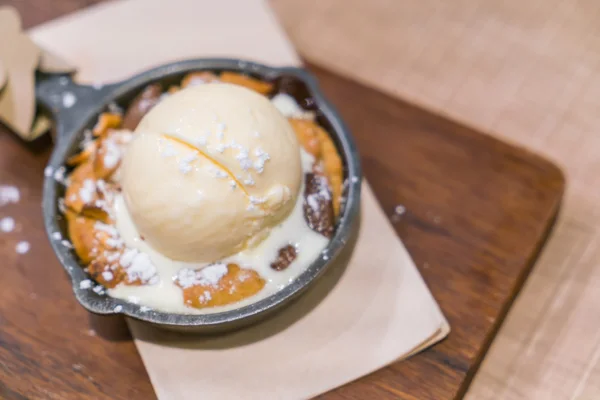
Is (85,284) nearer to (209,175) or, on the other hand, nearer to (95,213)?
(95,213)

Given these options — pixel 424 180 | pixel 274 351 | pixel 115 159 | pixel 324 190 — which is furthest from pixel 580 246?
pixel 115 159

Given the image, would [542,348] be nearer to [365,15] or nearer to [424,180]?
[424,180]

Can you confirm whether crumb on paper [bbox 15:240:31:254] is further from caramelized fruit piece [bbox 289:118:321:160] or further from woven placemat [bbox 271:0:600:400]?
woven placemat [bbox 271:0:600:400]

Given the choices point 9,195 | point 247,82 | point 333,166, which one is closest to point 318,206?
point 333,166

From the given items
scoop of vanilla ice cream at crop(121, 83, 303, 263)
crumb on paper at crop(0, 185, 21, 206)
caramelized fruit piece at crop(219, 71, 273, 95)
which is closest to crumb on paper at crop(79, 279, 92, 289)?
scoop of vanilla ice cream at crop(121, 83, 303, 263)

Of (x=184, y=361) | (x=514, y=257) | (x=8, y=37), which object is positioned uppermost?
(x=8, y=37)

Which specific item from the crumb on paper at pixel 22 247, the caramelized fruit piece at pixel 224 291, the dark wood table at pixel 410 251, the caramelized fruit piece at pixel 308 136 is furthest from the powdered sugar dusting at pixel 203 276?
the crumb on paper at pixel 22 247
